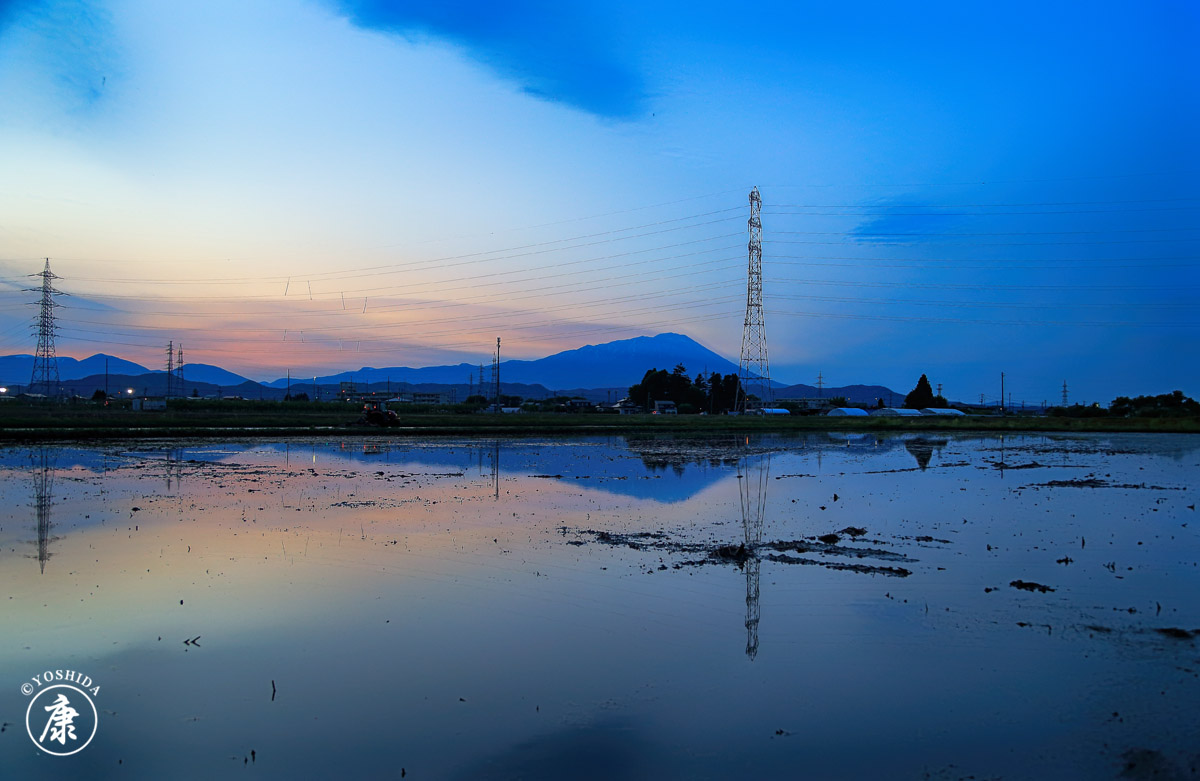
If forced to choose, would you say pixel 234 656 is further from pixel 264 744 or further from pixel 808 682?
pixel 808 682

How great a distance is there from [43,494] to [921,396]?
13015 cm

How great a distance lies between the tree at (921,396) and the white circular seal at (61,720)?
134 metres

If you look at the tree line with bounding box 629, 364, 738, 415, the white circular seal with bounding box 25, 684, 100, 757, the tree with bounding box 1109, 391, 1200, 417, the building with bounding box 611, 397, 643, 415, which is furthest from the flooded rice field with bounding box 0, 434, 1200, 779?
the building with bounding box 611, 397, 643, 415

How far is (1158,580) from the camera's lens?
11328 mm

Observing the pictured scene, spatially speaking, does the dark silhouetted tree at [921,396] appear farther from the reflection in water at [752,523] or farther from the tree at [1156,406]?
the reflection in water at [752,523]

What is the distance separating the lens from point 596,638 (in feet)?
27.8

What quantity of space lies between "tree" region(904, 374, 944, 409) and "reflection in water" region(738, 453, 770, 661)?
106 meters

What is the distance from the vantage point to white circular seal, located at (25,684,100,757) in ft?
19.9

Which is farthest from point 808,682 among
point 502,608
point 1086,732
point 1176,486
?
point 1176,486

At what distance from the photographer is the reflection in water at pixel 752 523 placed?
8984 millimetres

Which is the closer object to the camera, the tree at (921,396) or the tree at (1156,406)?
the tree at (1156,406)

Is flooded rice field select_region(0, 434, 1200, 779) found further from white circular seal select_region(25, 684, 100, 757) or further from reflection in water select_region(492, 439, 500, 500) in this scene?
reflection in water select_region(492, 439, 500, 500)

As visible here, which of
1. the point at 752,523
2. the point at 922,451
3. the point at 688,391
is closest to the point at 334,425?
the point at 922,451

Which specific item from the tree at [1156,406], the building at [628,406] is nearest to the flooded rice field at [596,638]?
the tree at [1156,406]
